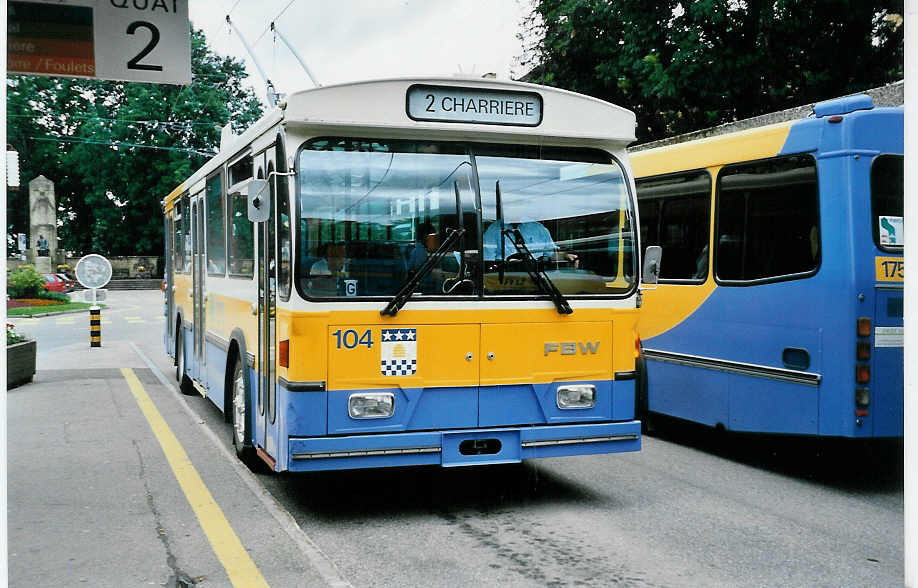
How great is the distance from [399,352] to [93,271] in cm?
1723

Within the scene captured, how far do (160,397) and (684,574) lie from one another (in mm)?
8905

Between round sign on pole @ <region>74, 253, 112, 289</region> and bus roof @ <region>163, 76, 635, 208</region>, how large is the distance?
15.7 metres

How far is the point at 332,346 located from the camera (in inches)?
234

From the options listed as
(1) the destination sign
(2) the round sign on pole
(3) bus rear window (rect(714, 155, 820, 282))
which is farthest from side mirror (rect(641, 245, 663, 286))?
(2) the round sign on pole

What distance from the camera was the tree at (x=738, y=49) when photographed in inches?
650

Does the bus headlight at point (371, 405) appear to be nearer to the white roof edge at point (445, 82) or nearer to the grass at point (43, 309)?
the white roof edge at point (445, 82)

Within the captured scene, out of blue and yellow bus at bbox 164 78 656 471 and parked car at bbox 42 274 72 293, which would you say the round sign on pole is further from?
parked car at bbox 42 274 72 293

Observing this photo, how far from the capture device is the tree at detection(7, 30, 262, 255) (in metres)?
56.4

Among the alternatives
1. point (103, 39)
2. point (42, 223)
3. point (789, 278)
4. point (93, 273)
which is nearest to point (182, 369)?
point (103, 39)

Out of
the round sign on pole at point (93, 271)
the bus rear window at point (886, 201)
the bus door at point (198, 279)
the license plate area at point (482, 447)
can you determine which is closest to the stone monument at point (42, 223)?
the round sign on pole at point (93, 271)

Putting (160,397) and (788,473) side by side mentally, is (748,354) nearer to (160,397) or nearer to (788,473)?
(788,473)

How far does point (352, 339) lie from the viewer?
19.6 feet

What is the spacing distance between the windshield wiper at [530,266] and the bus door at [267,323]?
1517 millimetres

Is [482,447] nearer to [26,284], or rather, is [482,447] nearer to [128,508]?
[128,508]
